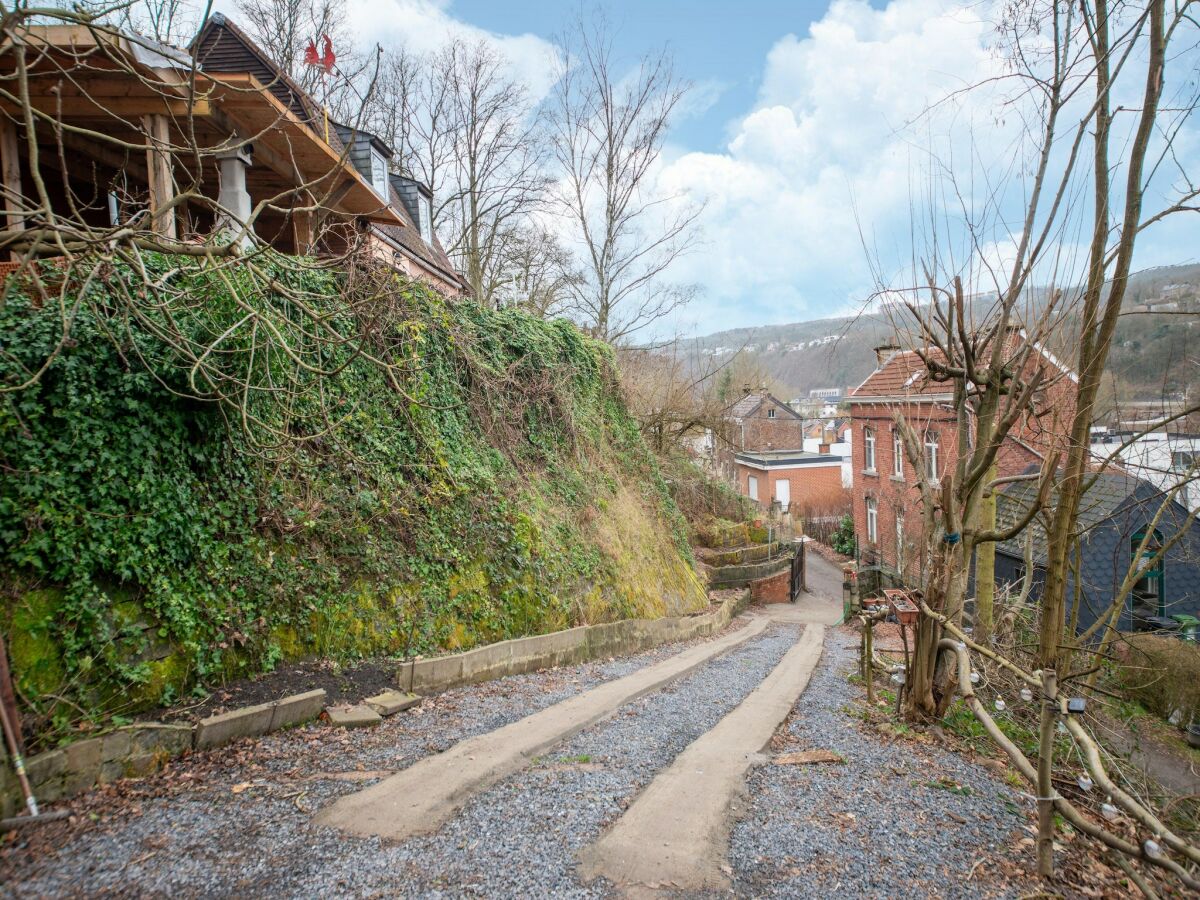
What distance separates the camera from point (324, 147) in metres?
9.02

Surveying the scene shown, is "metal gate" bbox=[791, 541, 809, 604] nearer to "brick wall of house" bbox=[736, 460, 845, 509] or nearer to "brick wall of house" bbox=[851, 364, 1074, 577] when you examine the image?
"brick wall of house" bbox=[851, 364, 1074, 577]

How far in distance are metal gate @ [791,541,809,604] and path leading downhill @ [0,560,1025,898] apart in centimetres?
1589

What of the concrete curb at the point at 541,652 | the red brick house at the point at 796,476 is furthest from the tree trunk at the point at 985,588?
the red brick house at the point at 796,476

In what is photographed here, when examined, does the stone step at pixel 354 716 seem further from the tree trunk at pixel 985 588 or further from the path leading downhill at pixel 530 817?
the tree trunk at pixel 985 588

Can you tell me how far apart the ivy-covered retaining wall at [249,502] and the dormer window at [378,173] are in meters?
5.48

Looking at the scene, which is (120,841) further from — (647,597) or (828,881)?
(647,597)

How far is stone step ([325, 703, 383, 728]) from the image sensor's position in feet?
17.6

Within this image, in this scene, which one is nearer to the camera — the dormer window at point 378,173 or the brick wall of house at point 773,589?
the dormer window at point 378,173

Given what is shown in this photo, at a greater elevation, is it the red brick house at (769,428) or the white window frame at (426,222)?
the white window frame at (426,222)

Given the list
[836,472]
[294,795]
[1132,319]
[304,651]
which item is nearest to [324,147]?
[304,651]

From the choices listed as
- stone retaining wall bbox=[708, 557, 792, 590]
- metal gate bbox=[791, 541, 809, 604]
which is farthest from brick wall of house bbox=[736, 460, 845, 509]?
stone retaining wall bbox=[708, 557, 792, 590]

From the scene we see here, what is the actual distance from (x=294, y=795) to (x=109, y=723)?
4.51ft

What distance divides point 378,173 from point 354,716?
41.0ft

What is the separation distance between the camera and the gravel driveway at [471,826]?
3295 mm
